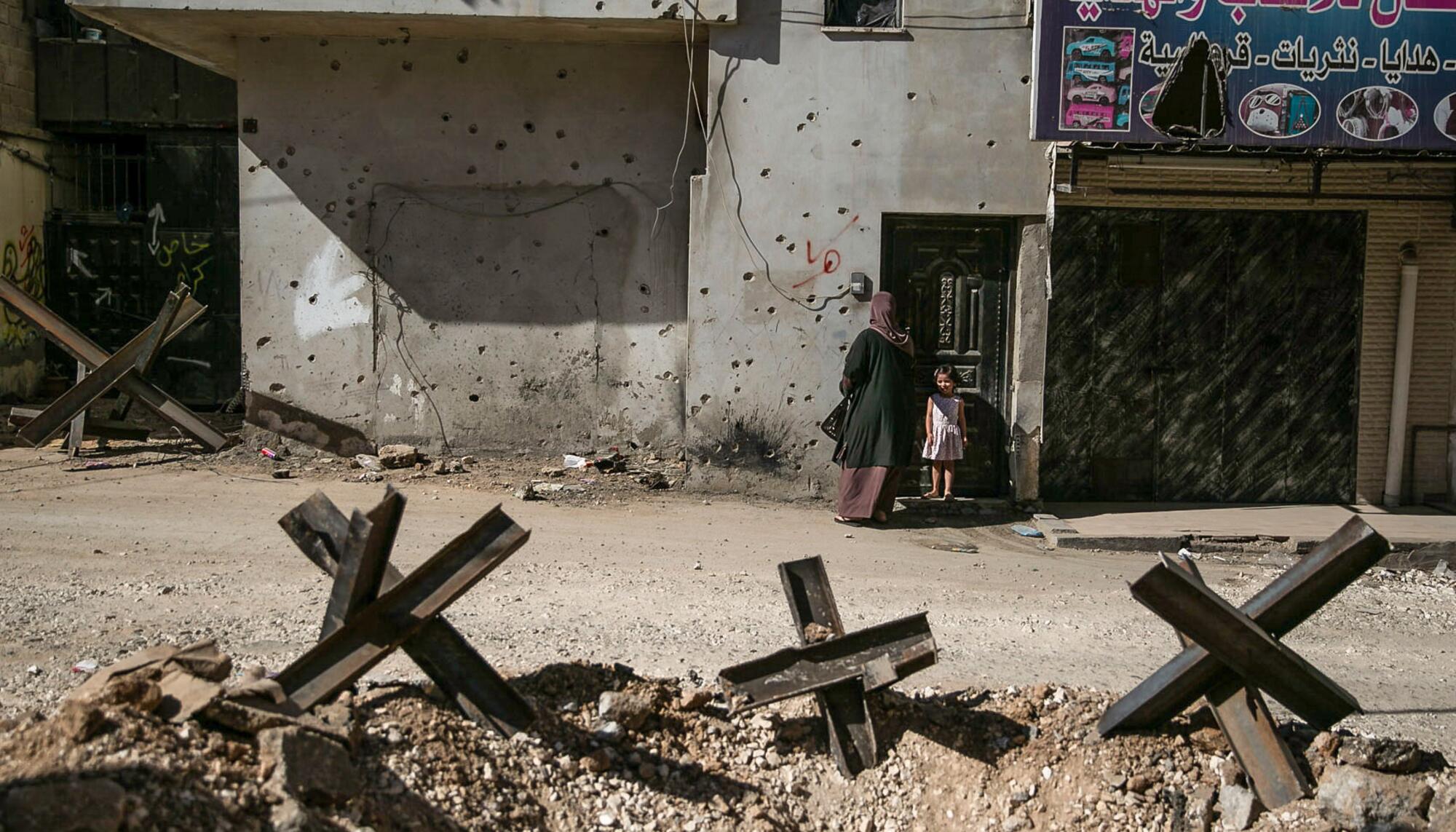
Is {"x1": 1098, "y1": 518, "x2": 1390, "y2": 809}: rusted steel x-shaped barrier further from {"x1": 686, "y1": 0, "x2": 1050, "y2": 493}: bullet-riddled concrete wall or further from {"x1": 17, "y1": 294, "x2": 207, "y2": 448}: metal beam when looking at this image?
{"x1": 17, "y1": 294, "x2": 207, "y2": 448}: metal beam

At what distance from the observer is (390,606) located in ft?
13.1

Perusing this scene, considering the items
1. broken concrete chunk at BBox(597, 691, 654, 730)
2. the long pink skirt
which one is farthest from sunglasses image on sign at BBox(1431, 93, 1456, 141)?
broken concrete chunk at BBox(597, 691, 654, 730)

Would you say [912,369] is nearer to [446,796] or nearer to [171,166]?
[446,796]

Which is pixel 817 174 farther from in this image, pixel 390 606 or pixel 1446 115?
pixel 390 606

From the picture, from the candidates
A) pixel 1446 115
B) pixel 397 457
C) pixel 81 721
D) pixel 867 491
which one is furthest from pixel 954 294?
pixel 81 721

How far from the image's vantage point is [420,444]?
10.5 metres

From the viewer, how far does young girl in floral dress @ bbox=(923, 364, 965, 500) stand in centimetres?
940

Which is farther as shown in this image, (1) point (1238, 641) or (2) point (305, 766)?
(1) point (1238, 641)

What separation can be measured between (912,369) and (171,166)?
8.46 meters

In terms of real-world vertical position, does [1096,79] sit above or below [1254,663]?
above

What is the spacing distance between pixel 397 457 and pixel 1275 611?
7110mm

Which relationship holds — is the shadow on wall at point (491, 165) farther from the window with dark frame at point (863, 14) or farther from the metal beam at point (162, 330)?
Result: the window with dark frame at point (863, 14)

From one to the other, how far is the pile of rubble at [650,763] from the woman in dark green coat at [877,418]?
406 centimetres

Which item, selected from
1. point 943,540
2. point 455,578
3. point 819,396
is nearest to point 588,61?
point 819,396
